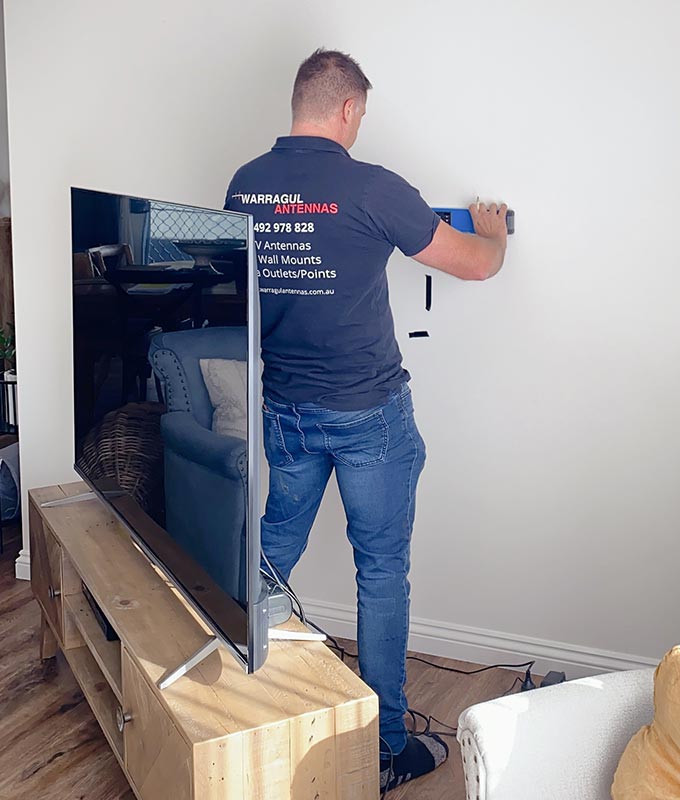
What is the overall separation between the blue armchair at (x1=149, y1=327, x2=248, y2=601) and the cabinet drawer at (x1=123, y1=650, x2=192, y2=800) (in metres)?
0.25

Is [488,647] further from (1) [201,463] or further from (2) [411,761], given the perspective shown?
(1) [201,463]

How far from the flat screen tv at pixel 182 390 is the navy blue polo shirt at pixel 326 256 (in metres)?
0.27

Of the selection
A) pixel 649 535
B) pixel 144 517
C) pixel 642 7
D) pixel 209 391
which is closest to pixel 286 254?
pixel 209 391

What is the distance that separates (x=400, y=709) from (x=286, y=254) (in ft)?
3.47

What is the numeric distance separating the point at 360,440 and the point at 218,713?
27.7 inches

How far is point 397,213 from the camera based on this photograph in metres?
2.12

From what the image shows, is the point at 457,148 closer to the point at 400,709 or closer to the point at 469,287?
the point at 469,287

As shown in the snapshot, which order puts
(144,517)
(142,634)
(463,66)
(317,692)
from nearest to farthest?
(317,692)
(142,634)
(144,517)
(463,66)

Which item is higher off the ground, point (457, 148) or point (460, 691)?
point (457, 148)

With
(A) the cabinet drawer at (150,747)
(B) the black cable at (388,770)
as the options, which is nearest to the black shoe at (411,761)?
(B) the black cable at (388,770)

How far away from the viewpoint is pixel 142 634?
2.02 meters

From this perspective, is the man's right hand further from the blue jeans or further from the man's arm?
the blue jeans

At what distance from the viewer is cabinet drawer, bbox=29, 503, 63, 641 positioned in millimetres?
2596

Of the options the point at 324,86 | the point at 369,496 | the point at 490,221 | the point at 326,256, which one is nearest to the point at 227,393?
the point at 326,256
